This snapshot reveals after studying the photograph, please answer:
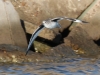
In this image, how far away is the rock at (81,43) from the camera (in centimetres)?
1297

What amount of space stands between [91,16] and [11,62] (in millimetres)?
3952

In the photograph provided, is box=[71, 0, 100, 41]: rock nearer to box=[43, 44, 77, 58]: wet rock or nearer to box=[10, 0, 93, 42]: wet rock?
box=[10, 0, 93, 42]: wet rock

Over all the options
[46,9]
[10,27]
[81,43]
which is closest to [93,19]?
[81,43]

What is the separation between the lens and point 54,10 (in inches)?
566

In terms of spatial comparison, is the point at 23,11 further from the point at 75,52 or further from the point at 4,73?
the point at 4,73

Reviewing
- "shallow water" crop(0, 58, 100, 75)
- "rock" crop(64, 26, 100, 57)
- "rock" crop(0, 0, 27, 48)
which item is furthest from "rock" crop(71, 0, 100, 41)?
"rock" crop(0, 0, 27, 48)

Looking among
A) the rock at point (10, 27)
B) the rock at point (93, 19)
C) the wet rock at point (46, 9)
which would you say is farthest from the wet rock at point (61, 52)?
the rock at point (93, 19)

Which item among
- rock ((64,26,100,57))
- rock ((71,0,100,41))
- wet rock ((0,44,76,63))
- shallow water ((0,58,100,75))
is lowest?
shallow water ((0,58,100,75))

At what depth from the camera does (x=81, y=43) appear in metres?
13.1

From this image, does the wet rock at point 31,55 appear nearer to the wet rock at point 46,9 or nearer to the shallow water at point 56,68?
the shallow water at point 56,68

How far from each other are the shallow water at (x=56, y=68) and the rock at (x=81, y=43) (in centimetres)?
89

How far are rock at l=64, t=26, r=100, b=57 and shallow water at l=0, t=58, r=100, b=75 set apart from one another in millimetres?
889

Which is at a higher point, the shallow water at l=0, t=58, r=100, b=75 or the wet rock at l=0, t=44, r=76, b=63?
the wet rock at l=0, t=44, r=76, b=63

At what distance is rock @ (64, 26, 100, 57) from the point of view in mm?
12969
